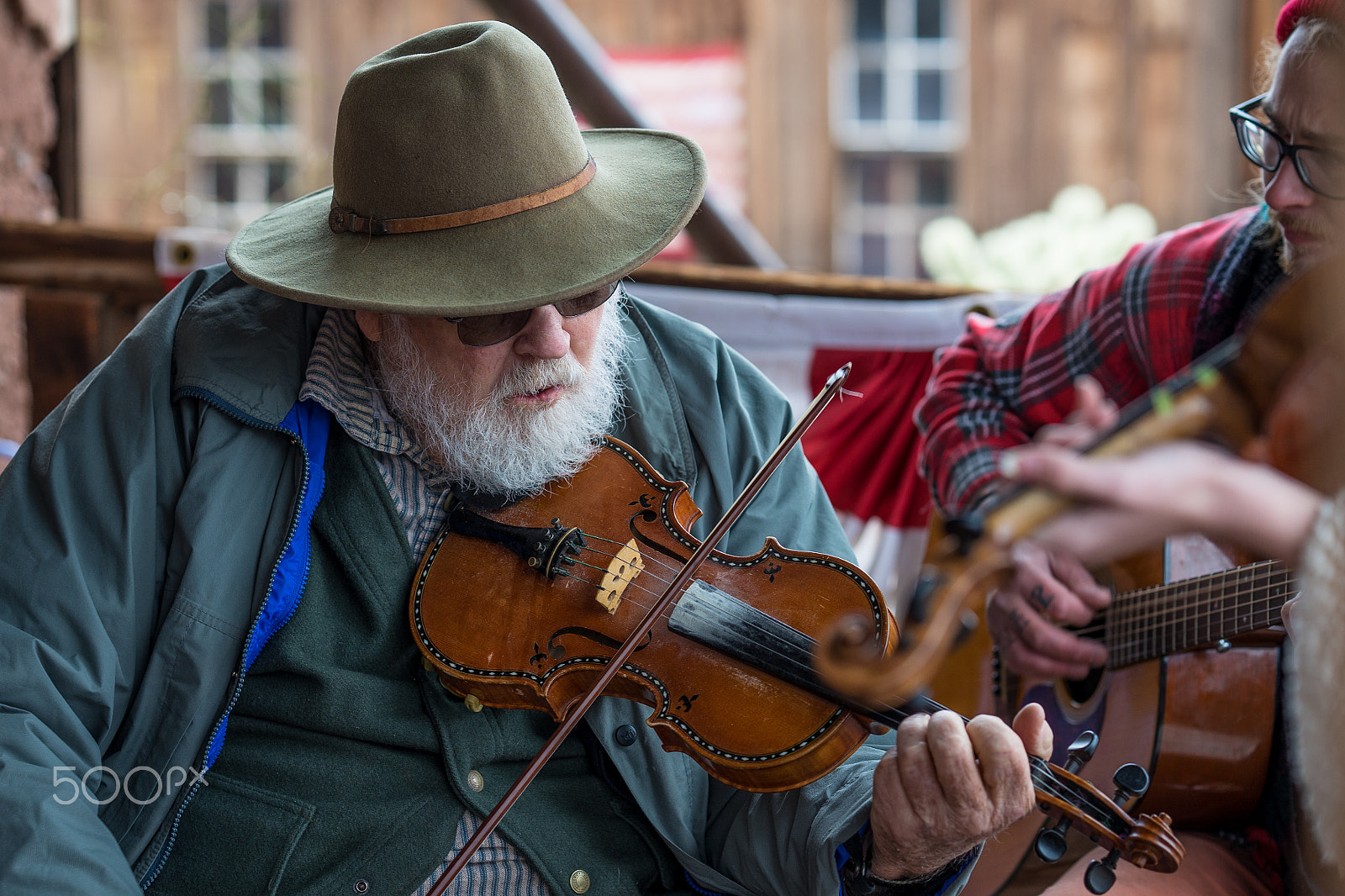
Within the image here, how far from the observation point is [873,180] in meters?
9.01

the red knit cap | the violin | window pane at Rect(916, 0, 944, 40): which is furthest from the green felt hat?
window pane at Rect(916, 0, 944, 40)

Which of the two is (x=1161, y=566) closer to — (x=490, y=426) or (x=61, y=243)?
(x=490, y=426)

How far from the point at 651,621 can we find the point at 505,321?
452mm

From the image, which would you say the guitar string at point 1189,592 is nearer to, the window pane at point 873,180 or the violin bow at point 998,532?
the violin bow at point 998,532

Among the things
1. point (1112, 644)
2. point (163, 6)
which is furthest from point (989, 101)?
point (1112, 644)

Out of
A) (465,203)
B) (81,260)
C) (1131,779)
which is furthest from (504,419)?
(81,260)

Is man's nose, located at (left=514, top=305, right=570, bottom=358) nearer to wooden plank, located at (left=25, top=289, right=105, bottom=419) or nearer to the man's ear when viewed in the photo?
the man's ear

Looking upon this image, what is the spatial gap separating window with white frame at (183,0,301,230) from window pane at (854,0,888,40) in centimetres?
412

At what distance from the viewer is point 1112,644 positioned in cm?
187

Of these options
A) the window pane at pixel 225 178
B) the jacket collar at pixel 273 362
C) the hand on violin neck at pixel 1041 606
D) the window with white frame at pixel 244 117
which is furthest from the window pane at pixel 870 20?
the hand on violin neck at pixel 1041 606

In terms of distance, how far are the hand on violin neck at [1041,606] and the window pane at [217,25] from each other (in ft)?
30.3

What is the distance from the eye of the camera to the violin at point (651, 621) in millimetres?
1354

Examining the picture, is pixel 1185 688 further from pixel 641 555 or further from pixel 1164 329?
pixel 641 555

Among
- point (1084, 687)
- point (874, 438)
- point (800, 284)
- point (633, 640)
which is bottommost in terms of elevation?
point (1084, 687)
